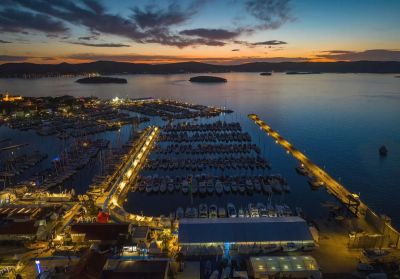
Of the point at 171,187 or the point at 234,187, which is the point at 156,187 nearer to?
the point at 171,187

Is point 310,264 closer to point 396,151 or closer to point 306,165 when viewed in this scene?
point 306,165

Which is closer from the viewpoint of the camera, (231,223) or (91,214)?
(231,223)

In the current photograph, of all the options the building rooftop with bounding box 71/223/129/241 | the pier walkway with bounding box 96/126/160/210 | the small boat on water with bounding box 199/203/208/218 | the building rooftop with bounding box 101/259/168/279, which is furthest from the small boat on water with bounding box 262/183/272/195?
the building rooftop with bounding box 101/259/168/279

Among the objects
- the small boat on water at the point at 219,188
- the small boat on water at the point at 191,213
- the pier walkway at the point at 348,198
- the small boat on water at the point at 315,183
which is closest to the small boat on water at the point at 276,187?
the small boat on water at the point at 315,183

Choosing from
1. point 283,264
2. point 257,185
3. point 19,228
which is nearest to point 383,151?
point 257,185

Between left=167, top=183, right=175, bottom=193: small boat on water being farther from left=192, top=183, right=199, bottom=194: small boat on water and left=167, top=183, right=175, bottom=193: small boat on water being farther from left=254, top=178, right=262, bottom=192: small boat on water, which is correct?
left=254, top=178, right=262, bottom=192: small boat on water

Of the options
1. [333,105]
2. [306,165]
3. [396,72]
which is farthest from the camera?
[396,72]

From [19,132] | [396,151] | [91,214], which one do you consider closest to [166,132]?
[19,132]
